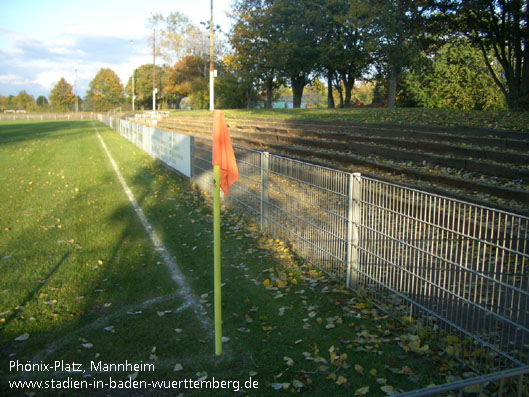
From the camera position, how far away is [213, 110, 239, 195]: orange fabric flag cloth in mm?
4270

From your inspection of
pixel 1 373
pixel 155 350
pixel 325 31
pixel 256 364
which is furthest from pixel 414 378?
pixel 325 31

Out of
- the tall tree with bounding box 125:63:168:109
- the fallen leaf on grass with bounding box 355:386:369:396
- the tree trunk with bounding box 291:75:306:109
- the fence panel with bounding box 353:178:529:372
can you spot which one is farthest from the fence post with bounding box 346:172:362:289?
the tall tree with bounding box 125:63:168:109

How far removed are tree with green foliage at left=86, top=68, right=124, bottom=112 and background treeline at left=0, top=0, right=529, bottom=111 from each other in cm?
4235

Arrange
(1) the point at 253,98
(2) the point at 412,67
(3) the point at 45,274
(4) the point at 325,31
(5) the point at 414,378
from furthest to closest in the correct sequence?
1. (1) the point at 253,98
2. (4) the point at 325,31
3. (2) the point at 412,67
4. (3) the point at 45,274
5. (5) the point at 414,378

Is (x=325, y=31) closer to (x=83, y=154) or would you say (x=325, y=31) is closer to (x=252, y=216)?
(x=83, y=154)

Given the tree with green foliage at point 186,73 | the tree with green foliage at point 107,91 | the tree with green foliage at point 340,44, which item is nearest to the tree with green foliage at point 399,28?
the tree with green foliage at point 340,44

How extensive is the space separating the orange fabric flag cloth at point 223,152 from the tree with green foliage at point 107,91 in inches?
4483

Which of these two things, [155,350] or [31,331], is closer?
[155,350]

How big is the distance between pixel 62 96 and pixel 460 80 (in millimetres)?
114572

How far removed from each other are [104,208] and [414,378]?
9.01m

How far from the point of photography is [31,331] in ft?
15.9

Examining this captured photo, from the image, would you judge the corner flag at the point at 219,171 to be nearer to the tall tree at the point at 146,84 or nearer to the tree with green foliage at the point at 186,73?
the tree with green foliage at the point at 186,73

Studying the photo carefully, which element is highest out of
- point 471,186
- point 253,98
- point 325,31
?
point 325,31

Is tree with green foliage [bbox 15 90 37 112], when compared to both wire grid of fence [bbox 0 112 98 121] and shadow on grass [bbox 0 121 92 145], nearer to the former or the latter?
wire grid of fence [bbox 0 112 98 121]
